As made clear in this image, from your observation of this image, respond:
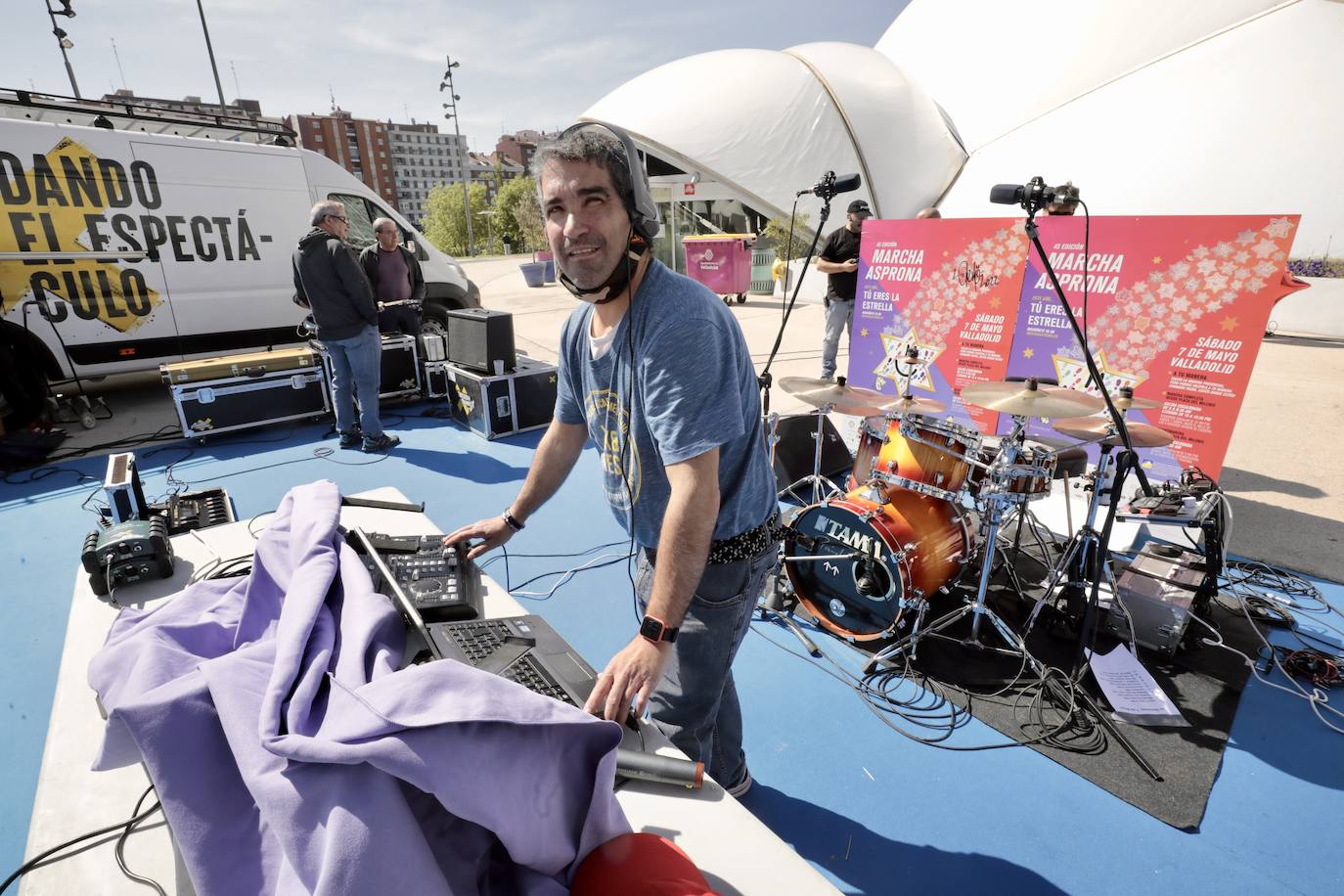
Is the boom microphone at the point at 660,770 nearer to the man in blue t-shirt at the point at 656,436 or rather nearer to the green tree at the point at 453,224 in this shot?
the man in blue t-shirt at the point at 656,436

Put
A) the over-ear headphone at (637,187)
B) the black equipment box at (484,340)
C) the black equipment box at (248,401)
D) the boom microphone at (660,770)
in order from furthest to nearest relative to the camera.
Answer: the black equipment box at (484,340), the black equipment box at (248,401), the over-ear headphone at (637,187), the boom microphone at (660,770)

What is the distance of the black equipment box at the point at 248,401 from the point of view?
586 centimetres

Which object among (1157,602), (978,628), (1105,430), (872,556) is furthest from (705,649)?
(1157,602)

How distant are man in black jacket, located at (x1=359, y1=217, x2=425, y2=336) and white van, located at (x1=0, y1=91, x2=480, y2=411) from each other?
44.7 inches

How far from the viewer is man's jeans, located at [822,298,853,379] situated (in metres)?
6.97

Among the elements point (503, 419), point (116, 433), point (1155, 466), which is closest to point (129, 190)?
point (116, 433)

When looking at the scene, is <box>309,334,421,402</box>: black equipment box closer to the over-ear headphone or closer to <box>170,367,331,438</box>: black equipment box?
<box>170,367,331,438</box>: black equipment box

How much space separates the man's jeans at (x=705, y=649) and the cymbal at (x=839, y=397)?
5.82ft

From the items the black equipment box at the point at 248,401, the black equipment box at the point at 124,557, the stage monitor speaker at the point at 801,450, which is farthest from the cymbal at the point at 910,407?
the black equipment box at the point at 248,401

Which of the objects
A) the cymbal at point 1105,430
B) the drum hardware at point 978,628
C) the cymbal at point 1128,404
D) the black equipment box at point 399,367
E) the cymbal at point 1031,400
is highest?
the cymbal at point 1031,400

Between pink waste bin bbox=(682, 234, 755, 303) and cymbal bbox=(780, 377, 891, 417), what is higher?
pink waste bin bbox=(682, 234, 755, 303)

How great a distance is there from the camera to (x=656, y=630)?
1298 millimetres

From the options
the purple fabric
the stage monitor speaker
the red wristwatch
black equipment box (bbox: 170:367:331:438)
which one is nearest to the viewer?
the purple fabric

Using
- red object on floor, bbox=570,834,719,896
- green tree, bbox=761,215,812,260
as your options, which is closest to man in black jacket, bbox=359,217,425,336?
red object on floor, bbox=570,834,719,896
